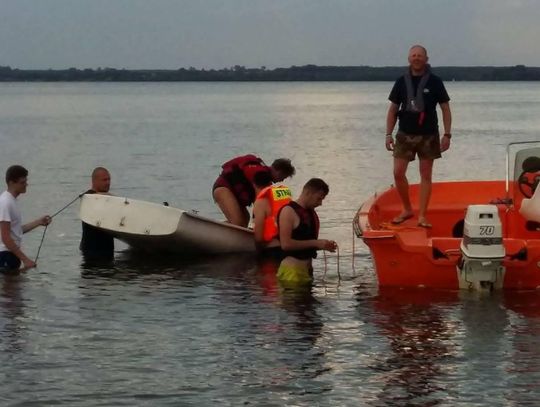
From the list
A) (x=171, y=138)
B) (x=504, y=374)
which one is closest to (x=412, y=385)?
(x=504, y=374)

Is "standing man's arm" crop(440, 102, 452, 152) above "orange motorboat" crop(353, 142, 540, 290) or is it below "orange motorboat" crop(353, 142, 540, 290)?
above

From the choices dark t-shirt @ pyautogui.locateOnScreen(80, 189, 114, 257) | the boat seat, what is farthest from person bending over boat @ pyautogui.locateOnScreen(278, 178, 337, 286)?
dark t-shirt @ pyautogui.locateOnScreen(80, 189, 114, 257)

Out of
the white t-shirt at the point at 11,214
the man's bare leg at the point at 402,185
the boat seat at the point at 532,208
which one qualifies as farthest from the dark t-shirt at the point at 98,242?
the boat seat at the point at 532,208

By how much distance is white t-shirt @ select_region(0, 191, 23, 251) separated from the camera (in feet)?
38.5

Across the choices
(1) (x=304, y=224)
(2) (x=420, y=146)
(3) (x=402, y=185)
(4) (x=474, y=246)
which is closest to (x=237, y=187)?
(3) (x=402, y=185)

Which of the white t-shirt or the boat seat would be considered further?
the white t-shirt

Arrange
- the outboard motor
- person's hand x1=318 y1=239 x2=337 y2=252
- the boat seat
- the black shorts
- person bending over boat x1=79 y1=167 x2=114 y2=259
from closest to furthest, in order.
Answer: the outboard motor, person's hand x1=318 y1=239 x2=337 y2=252, the boat seat, the black shorts, person bending over boat x1=79 y1=167 x2=114 y2=259

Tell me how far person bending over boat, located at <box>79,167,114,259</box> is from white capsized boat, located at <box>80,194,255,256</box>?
38cm

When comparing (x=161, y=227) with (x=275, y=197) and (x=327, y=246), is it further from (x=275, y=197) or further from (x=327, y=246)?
(x=327, y=246)

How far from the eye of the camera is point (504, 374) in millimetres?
8641

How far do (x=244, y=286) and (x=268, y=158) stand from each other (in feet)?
89.4

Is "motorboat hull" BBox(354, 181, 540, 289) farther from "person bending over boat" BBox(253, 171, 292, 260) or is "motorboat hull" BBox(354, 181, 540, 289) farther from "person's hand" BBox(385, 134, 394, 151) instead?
"person bending over boat" BBox(253, 171, 292, 260)

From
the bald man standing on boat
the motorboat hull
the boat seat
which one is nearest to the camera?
the motorboat hull

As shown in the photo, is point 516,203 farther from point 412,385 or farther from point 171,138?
point 171,138
